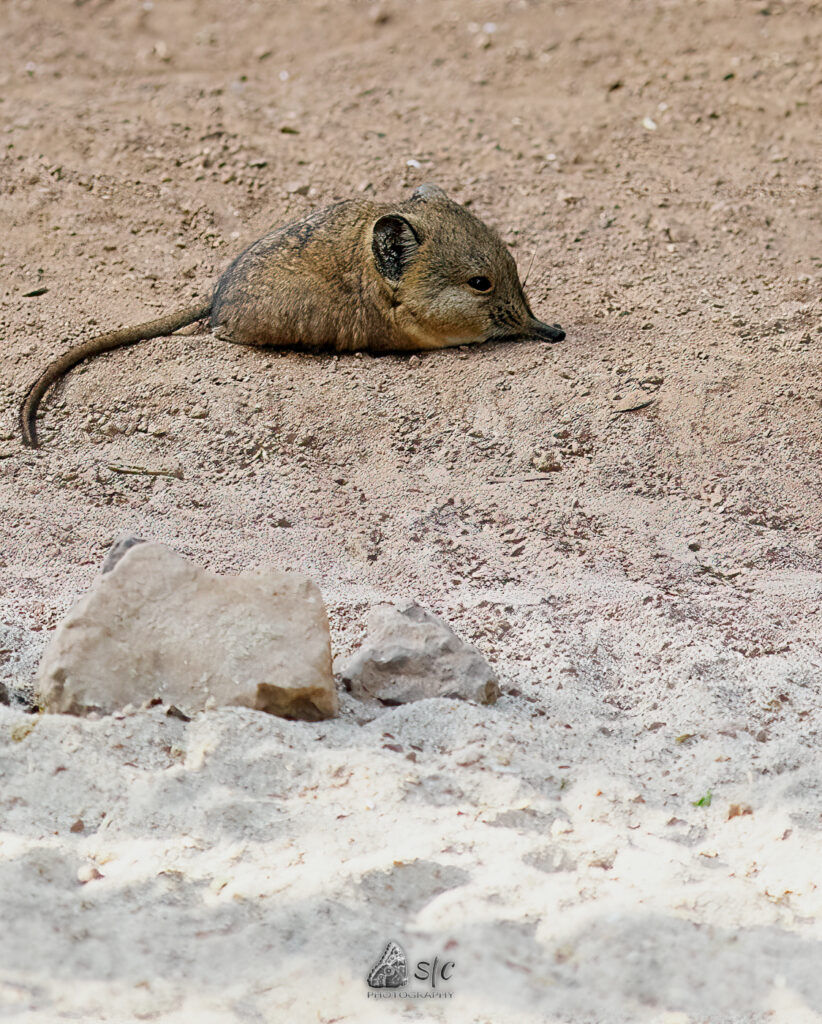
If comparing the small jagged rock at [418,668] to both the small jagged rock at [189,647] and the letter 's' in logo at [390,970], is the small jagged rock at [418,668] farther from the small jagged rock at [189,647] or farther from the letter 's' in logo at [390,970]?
the letter 's' in logo at [390,970]

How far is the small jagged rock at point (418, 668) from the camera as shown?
297cm

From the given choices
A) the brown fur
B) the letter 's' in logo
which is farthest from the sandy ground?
the brown fur

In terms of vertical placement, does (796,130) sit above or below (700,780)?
above

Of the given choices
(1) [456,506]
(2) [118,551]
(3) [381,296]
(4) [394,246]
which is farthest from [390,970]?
(4) [394,246]

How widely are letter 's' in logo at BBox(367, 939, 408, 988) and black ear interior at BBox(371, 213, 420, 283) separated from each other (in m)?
3.66

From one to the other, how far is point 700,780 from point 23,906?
62.1 inches

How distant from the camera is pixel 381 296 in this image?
5199mm

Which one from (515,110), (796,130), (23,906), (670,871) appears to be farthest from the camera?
(515,110)

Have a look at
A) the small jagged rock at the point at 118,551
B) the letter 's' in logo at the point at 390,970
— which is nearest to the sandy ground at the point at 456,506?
the letter 's' in logo at the point at 390,970

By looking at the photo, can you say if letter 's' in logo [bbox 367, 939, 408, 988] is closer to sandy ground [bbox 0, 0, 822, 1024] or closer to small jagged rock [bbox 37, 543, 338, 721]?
sandy ground [bbox 0, 0, 822, 1024]

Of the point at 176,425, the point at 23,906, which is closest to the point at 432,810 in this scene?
the point at 23,906

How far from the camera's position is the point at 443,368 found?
504 cm

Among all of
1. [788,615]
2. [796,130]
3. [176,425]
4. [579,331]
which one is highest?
[796,130]

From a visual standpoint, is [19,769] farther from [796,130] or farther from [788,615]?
[796,130]
